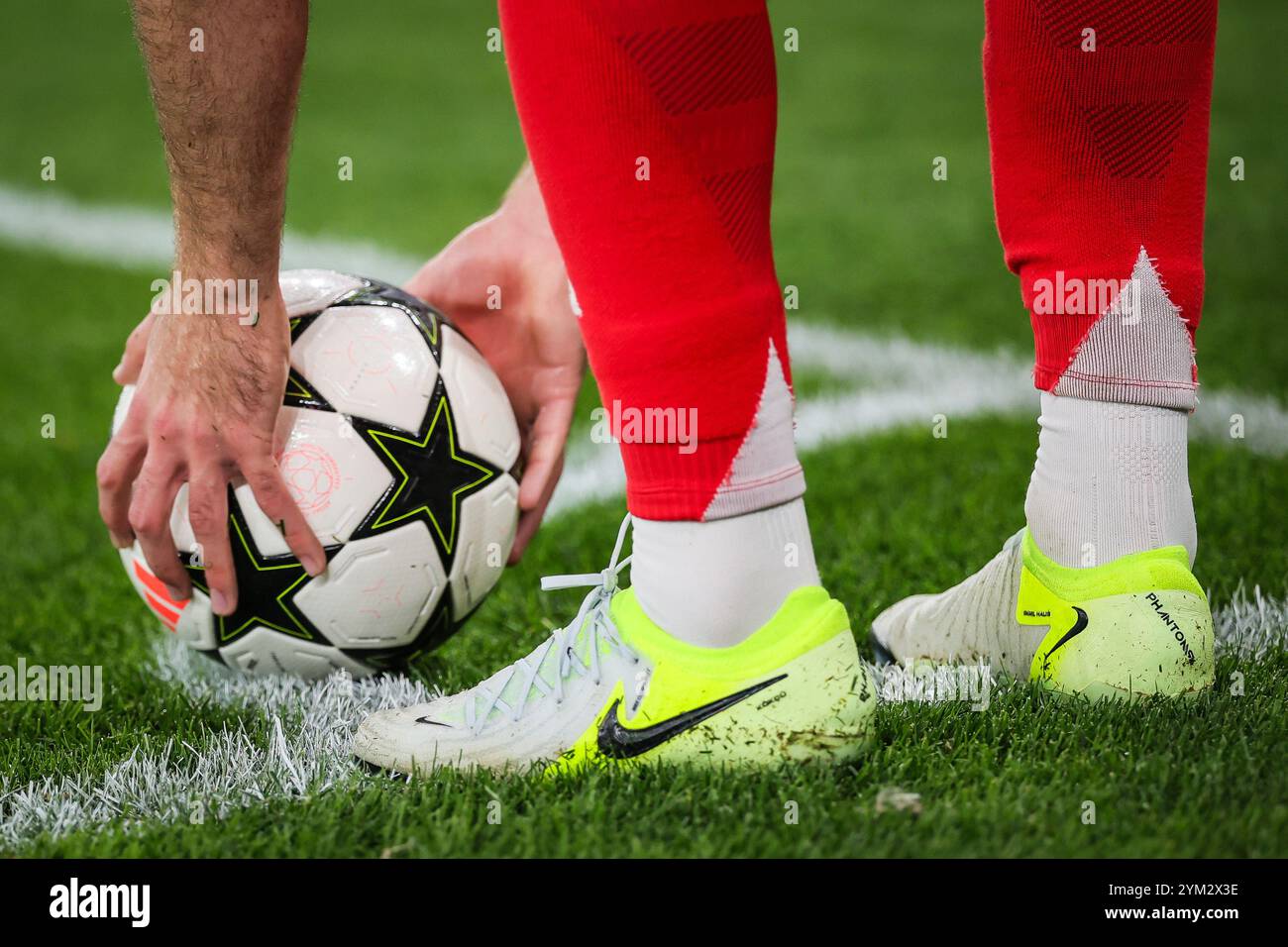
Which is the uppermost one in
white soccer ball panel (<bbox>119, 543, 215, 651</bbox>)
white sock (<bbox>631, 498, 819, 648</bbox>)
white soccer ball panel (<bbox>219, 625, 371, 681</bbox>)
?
white sock (<bbox>631, 498, 819, 648</bbox>)

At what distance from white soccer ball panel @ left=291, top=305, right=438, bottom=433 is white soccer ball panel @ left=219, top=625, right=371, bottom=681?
1.13ft

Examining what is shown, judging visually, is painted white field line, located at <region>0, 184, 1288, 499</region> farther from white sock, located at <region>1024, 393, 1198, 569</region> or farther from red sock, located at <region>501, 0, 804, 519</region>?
red sock, located at <region>501, 0, 804, 519</region>

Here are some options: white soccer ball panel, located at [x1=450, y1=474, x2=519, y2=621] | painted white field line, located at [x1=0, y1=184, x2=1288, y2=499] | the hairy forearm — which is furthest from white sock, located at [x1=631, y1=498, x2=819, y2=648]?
painted white field line, located at [x1=0, y1=184, x2=1288, y2=499]

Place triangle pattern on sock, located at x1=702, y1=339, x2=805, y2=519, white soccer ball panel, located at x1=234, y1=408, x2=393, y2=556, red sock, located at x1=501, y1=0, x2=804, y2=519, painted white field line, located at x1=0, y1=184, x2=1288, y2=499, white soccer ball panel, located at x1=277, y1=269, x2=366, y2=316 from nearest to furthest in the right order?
red sock, located at x1=501, y1=0, x2=804, y2=519 < triangle pattern on sock, located at x1=702, y1=339, x2=805, y2=519 < white soccer ball panel, located at x1=234, y1=408, x2=393, y2=556 < white soccer ball panel, located at x1=277, y1=269, x2=366, y2=316 < painted white field line, located at x1=0, y1=184, x2=1288, y2=499

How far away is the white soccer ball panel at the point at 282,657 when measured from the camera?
75.9 inches

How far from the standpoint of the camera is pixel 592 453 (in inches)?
131

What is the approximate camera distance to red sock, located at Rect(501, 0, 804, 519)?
1.34 m

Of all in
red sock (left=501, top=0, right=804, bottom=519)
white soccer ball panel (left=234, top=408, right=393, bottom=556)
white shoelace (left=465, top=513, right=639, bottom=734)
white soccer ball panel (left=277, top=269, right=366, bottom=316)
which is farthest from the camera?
white soccer ball panel (left=277, top=269, right=366, bottom=316)

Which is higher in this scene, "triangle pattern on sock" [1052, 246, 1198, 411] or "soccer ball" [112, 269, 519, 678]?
"triangle pattern on sock" [1052, 246, 1198, 411]

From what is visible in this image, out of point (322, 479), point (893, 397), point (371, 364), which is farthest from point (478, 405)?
point (893, 397)

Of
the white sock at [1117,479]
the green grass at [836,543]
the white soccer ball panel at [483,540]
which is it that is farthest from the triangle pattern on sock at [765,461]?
the white soccer ball panel at [483,540]

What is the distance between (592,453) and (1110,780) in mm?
2022

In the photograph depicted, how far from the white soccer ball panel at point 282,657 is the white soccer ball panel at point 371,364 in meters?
0.35

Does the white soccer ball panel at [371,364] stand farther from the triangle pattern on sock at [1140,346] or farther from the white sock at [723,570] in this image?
the triangle pattern on sock at [1140,346]
